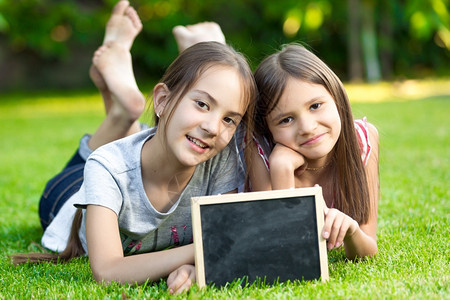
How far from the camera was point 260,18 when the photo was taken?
17.6m

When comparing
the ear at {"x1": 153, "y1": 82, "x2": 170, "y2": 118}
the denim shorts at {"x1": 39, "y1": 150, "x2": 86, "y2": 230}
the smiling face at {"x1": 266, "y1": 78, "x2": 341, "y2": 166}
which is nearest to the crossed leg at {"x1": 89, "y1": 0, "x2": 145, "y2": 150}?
the denim shorts at {"x1": 39, "y1": 150, "x2": 86, "y2": 230}

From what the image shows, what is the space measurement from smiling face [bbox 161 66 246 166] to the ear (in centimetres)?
14

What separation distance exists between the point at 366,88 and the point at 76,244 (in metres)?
11.0

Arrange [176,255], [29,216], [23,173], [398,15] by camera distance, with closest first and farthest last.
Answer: [176,255], [29,216], [23,173], [398,15]

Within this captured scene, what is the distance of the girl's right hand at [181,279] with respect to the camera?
2133mm

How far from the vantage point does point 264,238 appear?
7.21 feet

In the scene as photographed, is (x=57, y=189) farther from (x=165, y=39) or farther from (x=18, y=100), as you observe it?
(x=165, y=39)

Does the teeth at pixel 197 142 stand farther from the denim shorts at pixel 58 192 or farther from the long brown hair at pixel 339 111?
the denim shorts at pixel 58 192

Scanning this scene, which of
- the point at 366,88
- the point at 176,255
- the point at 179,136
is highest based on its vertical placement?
the point at 179,136

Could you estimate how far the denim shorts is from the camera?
3.39m

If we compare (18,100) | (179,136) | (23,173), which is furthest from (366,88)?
(179,136)

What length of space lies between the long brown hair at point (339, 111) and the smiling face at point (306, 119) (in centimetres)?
4

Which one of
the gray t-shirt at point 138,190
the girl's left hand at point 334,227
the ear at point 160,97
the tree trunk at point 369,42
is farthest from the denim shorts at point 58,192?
the tree trunk at point 369,42

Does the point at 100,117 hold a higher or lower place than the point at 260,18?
lower
